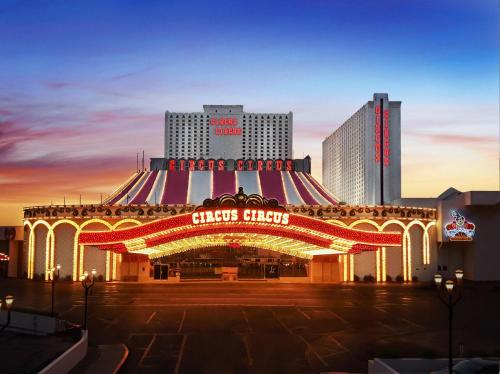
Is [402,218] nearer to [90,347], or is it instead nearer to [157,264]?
[157,264]

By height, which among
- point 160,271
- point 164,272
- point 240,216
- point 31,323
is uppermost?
point 240,216

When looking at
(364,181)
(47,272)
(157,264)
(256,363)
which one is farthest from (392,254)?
(364,181)

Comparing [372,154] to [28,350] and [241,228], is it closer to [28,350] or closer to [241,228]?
[241,228]

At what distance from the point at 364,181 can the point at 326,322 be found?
125 meters

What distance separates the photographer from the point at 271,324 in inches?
1278

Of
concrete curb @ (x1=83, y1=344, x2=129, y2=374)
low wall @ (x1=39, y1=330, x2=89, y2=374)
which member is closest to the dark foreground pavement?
concrete curb @ (x1=83, y1=344, x2=129, y2=374)

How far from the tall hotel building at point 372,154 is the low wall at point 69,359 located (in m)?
71.7

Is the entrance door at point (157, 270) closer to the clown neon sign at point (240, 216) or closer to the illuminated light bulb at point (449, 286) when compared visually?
the clown neon sign at point (240, 216)

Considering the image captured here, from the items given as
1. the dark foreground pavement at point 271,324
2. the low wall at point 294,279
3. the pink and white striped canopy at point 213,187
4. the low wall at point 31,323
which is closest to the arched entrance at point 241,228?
the dark foreground pavement at point 271,324

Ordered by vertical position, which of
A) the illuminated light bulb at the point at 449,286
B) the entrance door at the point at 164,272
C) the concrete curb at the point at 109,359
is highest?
the illuminated light bulb at the point at 449,286

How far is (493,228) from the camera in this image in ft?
197

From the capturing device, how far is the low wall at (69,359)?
18891 mm

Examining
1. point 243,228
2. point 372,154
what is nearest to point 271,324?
point 243,228

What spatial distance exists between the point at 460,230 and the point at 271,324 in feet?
109
